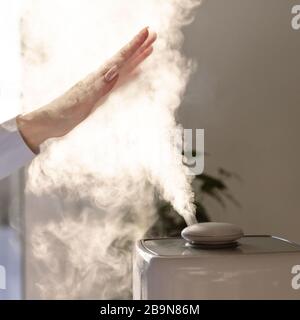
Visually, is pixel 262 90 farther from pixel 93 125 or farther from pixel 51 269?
pixel 51 269

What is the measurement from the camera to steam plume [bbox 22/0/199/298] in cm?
159

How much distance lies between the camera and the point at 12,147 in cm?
133

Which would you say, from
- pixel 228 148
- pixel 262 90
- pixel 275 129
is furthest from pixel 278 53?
pixel 228 148

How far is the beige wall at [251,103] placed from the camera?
5.31 feet

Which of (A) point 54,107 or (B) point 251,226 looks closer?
(A) point 54,107

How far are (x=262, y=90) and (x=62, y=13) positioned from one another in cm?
72

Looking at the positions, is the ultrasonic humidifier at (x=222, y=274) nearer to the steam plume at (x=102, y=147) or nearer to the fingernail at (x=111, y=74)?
the steam plume at (x=102, y=147)

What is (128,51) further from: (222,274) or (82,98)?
(222,274)

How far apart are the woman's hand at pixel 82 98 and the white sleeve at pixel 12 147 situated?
0.03 meters

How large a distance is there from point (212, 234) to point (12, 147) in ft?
1.96

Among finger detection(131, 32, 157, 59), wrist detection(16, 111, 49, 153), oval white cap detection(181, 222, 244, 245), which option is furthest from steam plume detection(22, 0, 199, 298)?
oval white cap detection(181, 222, 244, 245)

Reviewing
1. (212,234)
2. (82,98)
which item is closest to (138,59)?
(82,98)

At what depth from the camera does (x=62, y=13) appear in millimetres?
1587

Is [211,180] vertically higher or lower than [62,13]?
lower
